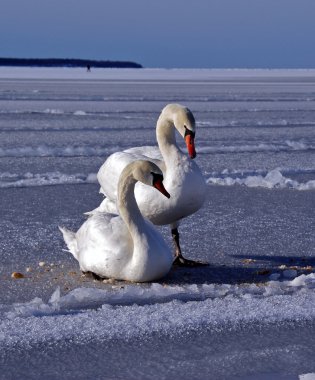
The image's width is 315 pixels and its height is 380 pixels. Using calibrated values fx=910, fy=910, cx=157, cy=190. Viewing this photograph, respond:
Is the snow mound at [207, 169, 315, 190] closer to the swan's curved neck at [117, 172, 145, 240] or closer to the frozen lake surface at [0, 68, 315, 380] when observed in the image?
the frozen lake surface at [0, 68, 315, 380]

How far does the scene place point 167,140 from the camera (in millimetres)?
5668

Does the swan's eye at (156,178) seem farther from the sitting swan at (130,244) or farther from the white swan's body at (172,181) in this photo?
the white swan's body at (172,181)

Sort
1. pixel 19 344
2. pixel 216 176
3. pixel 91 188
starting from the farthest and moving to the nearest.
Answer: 1. pixel 216 176
2. pixel 91 188
3. pixel 19 344

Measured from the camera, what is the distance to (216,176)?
909 centimetres

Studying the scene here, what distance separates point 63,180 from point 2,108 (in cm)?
1149

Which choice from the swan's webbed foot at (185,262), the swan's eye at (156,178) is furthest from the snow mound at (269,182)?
the swan's eye at (156,178)

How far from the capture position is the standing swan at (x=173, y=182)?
524 centimetres

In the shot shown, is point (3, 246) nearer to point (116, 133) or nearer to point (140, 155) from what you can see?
point (140, 155)

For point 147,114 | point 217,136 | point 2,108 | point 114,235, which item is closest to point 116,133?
point 217,136

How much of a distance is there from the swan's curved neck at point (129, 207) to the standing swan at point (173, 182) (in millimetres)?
456

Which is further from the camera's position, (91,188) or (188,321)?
(91,188)

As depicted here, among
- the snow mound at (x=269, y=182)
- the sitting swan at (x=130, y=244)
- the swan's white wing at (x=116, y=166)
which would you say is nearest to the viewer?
the sitting swan at (x=130, y=244)

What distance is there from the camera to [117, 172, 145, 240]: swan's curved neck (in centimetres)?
468

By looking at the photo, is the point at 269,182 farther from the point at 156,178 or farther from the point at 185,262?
the point at 156,178
